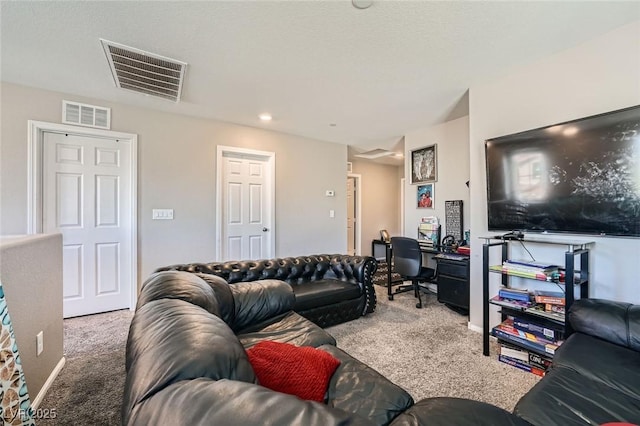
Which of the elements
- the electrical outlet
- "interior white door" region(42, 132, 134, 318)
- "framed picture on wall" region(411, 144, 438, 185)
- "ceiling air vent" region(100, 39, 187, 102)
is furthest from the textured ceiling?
the electrical outlet

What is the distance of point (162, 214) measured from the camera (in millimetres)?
3400

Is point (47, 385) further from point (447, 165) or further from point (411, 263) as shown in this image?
point (447, 165)

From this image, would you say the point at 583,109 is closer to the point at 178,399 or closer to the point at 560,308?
the point at 560,308

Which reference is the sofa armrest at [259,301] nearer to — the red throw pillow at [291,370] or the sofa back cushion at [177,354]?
the red throw pillow at [291,370]

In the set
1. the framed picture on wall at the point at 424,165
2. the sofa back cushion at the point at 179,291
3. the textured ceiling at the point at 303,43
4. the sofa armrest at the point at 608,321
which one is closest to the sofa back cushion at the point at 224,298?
the sofa back cushion at the point at 179,291

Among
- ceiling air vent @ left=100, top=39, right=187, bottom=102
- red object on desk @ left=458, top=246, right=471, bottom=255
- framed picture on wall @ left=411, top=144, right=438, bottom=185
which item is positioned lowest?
red object on desk @ left=458, top=246, right=471, bottom=255

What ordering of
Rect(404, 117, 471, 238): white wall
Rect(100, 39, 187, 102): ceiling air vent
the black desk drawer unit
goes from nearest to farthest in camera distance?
Rect(100, 39, 187, 102): ceiling air vent → the black desk drawer unit → Rect(404, 117, 471, 238): white wall

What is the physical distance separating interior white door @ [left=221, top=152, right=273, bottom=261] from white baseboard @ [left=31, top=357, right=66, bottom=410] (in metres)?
2.01

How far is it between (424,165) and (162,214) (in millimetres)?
3792

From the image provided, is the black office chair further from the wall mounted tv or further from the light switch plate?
the light switch plate

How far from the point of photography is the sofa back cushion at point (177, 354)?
25.0 inches

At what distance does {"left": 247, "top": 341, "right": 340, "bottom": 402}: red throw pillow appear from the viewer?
0.93 meters

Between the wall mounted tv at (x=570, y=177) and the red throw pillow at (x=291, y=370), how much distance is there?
217 cm

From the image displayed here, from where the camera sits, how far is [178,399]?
0.54 metres
